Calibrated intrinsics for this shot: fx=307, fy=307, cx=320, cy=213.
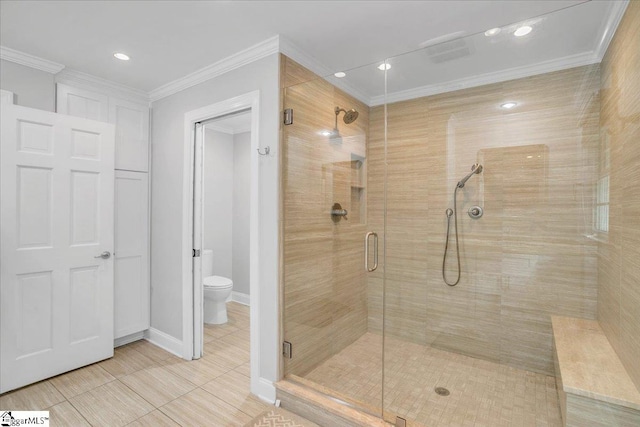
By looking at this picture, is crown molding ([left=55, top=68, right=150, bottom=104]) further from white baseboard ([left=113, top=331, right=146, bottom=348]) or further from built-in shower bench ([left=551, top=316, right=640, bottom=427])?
built-in shower bench ([left=551, top=316, right=640, bottom=427])

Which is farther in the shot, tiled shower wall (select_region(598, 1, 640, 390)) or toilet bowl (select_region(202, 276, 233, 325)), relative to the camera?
toilet bowl (select_region(202, 276, 233, 325))

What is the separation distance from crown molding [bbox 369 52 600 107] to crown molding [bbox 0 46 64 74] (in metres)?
2.56

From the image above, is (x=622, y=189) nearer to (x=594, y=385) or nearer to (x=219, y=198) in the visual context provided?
(x=594, y=385)

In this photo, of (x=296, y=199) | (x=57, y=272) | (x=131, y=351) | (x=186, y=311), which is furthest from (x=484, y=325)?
(x=57, y=272)

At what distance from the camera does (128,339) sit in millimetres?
3035

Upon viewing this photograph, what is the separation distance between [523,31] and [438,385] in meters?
2.26

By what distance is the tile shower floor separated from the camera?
5.85 feet

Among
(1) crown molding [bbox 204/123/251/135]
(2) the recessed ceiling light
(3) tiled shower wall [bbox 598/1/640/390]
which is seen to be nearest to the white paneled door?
(1) crown molding [bbox 204/123/251/135]

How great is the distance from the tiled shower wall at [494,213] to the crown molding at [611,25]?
0.12 meters

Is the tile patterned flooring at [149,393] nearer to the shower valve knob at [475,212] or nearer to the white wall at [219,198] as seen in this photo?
the white wall at [219,198]

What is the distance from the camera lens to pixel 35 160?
233 centimetres

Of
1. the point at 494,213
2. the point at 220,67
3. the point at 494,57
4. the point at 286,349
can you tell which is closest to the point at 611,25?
the point at 494,57

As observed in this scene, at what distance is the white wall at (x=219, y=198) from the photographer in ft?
13.9

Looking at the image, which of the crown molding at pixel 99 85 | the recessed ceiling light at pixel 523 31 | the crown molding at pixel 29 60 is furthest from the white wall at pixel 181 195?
the recessed ceiling light at pixel 523 31
